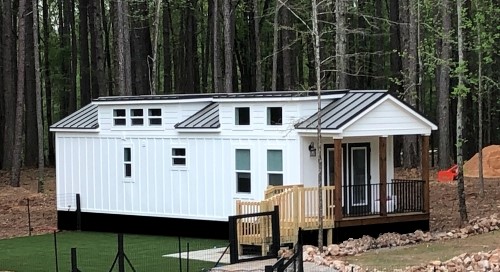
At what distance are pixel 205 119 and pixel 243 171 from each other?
188 centimetres

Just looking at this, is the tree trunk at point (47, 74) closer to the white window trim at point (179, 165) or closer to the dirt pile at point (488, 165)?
the dirt pile at point (488, 165)

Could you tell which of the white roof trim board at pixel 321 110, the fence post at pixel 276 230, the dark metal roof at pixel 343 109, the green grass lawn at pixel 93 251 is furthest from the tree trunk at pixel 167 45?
the fence post at pixel 276 230

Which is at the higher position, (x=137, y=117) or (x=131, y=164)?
(x=137, y=117)

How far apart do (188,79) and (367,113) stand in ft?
95.5

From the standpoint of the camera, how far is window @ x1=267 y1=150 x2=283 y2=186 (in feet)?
67.0

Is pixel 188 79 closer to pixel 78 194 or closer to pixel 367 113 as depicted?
pixel 78 194

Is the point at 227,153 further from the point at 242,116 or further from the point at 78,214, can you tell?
the point at 78,214

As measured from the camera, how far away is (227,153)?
70.2 feet

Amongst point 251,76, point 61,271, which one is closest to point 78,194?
point 61,271

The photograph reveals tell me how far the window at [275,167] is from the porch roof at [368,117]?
1013 millimetres

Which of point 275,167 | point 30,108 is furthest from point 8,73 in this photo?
point 275,167

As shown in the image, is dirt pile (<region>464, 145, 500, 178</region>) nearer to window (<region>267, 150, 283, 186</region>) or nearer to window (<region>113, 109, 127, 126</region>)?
window (<region>267, 150, 283, 186</region>)

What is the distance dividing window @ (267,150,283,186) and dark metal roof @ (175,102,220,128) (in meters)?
1.73

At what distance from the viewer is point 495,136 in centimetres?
5338
